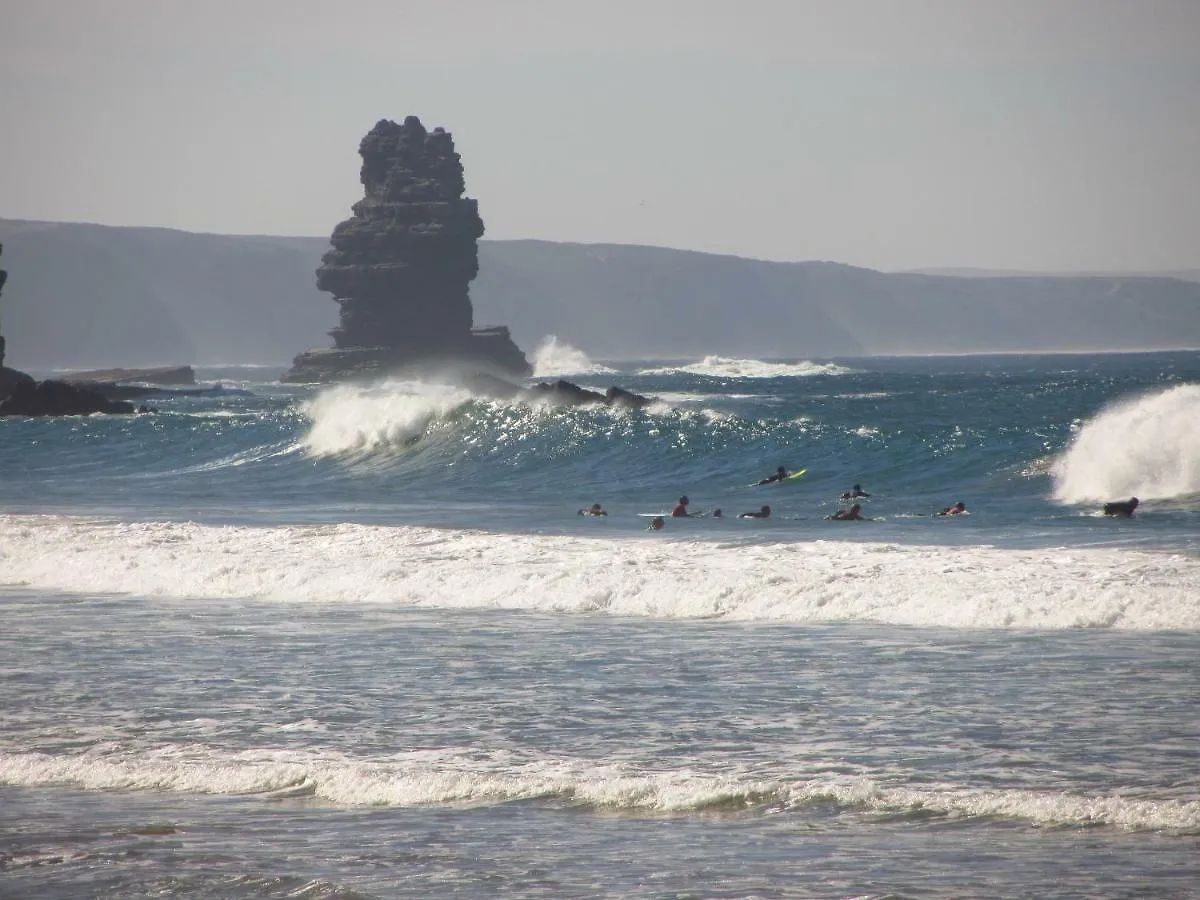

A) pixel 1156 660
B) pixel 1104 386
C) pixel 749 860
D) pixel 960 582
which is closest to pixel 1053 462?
pixel 960 582

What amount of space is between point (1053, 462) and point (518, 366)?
117981 mm

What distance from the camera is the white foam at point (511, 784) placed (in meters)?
10.3

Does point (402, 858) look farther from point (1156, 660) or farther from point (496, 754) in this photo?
point (1156, 660)

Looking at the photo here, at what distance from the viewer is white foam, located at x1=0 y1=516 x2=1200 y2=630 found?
60.1ft

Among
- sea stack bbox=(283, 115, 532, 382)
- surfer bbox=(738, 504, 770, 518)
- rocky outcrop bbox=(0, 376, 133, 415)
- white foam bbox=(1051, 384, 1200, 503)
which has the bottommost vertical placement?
surfer bbox=(738, 504, 770, 518)

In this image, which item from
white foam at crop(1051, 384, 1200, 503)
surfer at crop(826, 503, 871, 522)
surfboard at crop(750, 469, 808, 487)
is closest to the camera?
surfer at crop(826, 503, 871, 522)

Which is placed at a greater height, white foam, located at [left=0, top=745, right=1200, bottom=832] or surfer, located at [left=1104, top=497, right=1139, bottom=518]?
surfer, located at [left=1104, top=497, right=1139, bottom=518]

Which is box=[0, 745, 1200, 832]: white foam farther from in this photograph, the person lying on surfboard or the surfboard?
the surfboard

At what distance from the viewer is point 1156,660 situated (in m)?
15.1

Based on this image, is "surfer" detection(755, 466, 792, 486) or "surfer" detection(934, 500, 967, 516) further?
"surfer" detection(755, 466, 792, 486)

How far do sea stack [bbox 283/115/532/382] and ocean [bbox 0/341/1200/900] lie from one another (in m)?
113

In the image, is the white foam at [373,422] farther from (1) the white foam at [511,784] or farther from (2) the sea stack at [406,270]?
(2) the sea stack at [406,270]

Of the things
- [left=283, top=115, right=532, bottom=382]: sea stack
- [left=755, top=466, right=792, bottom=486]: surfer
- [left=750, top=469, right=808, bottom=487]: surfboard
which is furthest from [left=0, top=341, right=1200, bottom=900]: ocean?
[left=283, top=115, right=532, bottom=382]: sea stack

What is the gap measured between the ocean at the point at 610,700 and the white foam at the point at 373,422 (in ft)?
62.8
